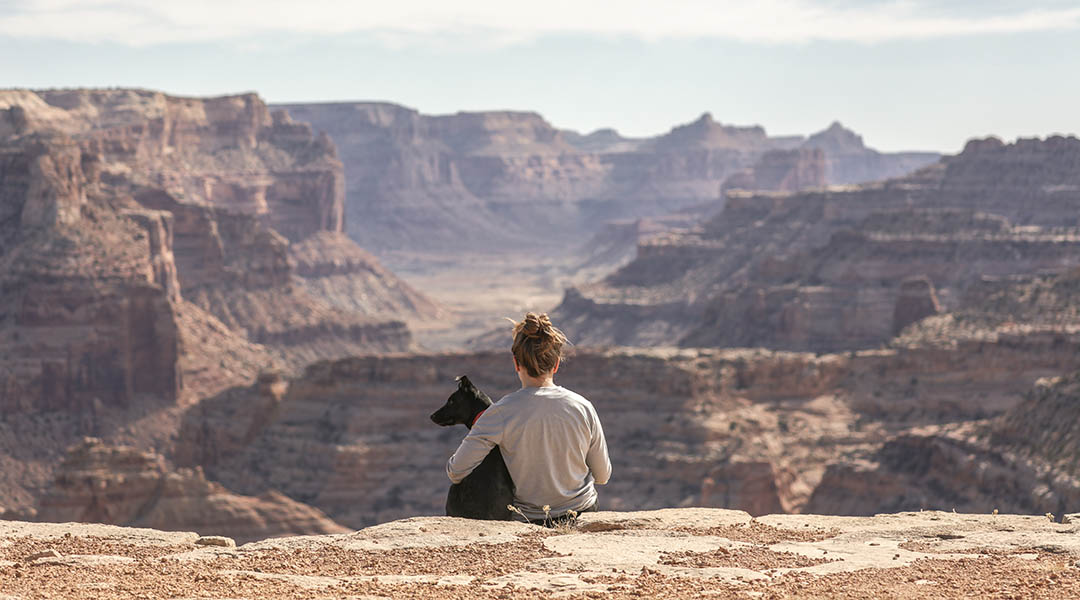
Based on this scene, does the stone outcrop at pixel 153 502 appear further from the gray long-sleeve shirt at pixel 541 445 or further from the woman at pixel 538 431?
the woman at pixel 538 431

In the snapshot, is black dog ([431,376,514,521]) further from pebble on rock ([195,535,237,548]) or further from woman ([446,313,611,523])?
pebble on rock ([195,535,237,548])

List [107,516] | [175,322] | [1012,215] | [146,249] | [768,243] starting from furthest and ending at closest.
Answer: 1. [768,243]
2. [1012,215]
3. [146,249]
4. [175,322]
5. [107,516]

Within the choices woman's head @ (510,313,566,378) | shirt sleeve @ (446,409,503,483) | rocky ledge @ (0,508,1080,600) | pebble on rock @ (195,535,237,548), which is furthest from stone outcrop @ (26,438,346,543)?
woman's head @ (510,313,566,378)

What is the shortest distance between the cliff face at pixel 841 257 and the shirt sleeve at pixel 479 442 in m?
92.2

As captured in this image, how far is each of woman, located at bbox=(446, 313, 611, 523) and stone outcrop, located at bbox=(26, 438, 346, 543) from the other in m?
41.1

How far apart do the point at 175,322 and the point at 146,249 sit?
39.6 ft

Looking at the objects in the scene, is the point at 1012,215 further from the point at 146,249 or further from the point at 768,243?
the point at 146,249

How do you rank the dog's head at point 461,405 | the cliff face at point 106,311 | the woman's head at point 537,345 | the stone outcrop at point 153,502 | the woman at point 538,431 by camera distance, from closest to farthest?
the woman's head at point 537,345 → the woman at point 538,431 → the dog's head at point 461,405 → the stone outcrop at point 153,502 → the cliff face at point 106,311

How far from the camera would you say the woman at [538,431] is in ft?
57.2

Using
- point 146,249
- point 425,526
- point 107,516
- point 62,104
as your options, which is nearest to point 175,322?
point 146,249

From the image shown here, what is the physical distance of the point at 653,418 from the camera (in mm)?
75062

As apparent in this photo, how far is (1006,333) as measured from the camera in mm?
87312

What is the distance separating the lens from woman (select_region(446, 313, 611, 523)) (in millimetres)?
17422

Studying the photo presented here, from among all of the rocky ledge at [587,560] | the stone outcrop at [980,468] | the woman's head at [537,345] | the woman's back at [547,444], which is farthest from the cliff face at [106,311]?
the woman's head at [537,345]
